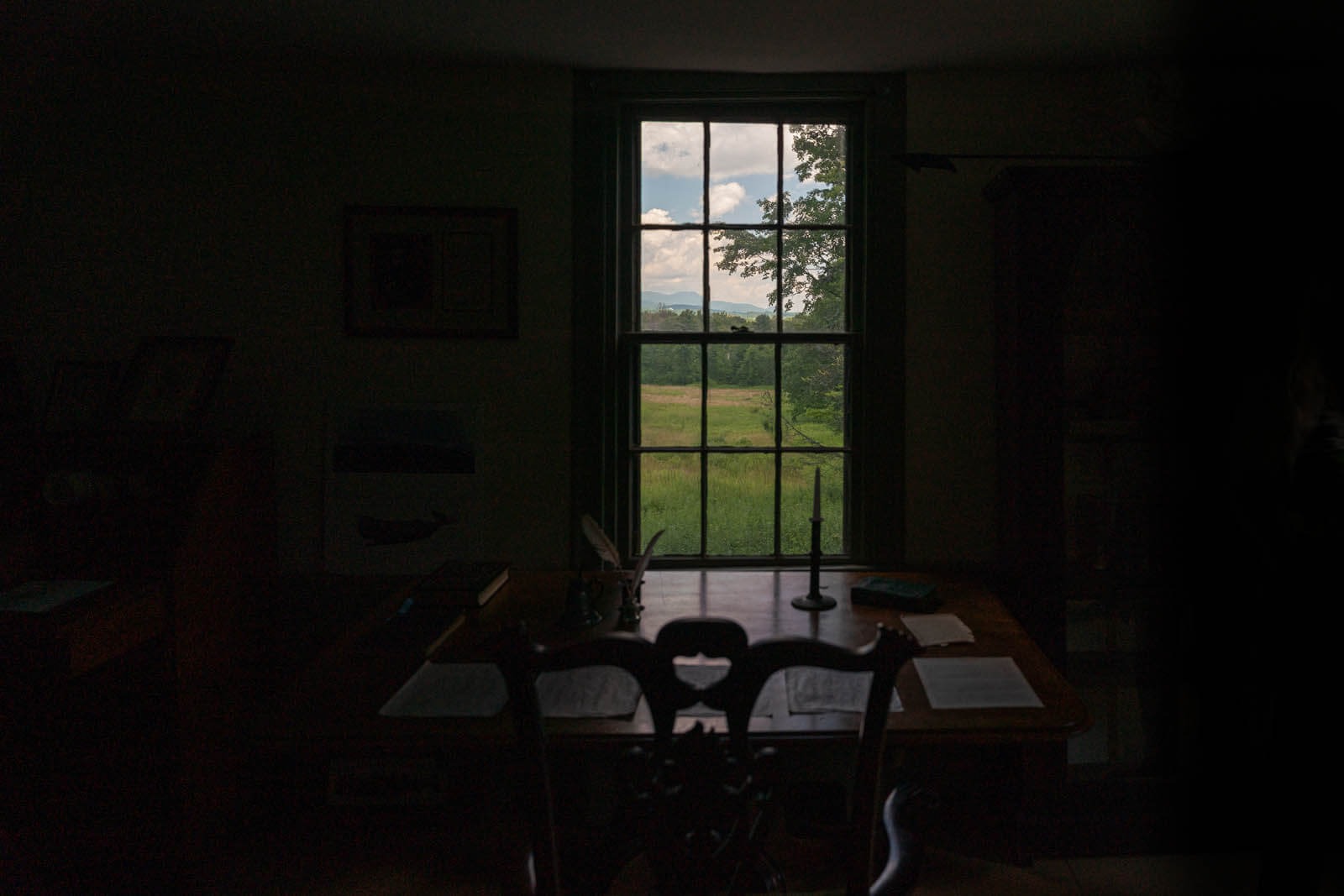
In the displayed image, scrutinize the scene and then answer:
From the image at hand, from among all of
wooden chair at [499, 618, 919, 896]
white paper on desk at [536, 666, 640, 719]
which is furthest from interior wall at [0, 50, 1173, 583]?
wooden chair at [499, 618, 919, 896]

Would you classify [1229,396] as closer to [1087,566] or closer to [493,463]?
[1087,566]

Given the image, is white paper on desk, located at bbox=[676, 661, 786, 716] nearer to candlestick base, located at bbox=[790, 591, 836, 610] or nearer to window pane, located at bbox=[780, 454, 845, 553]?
candlestick base, located at bbox=[790, 591, 836, 610]

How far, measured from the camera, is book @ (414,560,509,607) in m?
2.11

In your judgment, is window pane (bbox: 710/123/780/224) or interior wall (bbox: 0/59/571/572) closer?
interior wall (bbox: 0/59/571/572)

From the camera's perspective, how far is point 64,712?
7.14ft

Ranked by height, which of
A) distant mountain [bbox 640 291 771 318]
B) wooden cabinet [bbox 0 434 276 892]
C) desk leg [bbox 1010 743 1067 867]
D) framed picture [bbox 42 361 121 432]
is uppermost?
distant mountain [bbox 640 291 771 318]

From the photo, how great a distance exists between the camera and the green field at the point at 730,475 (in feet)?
9.45

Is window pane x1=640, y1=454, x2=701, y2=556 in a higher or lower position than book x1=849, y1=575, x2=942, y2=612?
higher

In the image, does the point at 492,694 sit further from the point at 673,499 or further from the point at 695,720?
the point at 673,499

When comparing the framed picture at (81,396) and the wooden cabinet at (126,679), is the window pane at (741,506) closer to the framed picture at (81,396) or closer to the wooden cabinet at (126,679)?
the wooden cabinet at (126,679)

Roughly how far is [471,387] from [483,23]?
1.21 m

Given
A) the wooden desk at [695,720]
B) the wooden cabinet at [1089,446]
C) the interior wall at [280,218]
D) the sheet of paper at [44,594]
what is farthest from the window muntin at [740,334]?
the sheet of paper at [44,594]

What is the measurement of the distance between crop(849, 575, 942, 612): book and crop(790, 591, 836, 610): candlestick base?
0.25 feet

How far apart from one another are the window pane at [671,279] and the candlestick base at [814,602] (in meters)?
1.20
